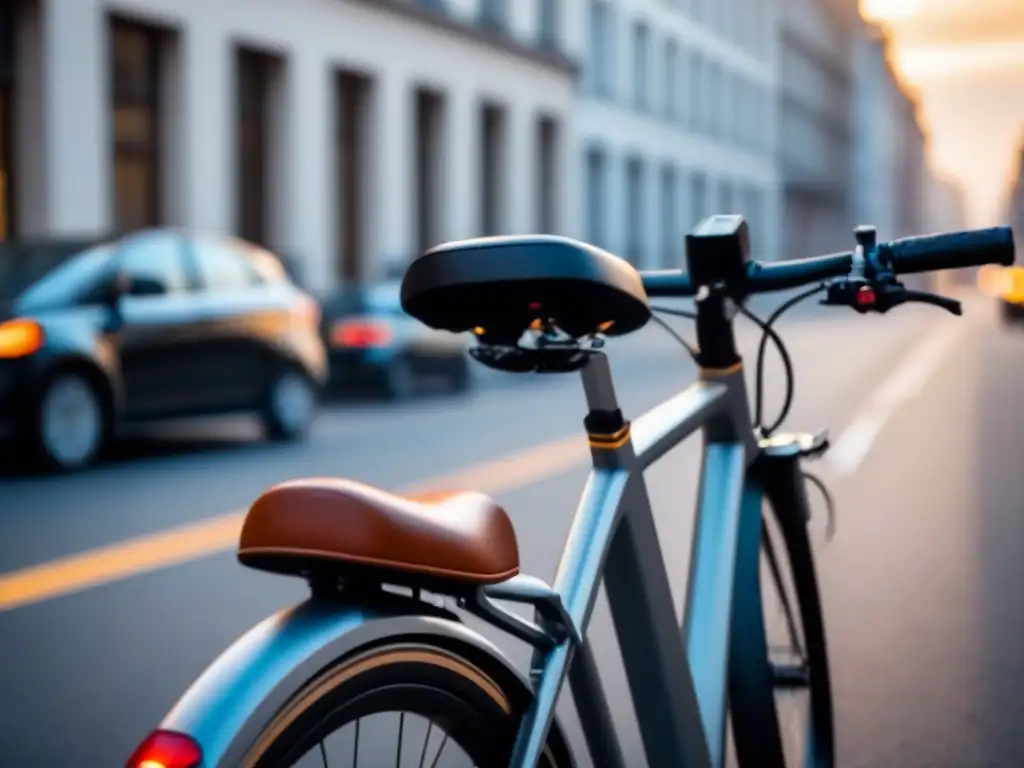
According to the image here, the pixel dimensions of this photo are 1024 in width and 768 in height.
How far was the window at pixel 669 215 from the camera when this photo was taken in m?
53.0

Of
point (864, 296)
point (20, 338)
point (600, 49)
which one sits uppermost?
point (600, 49)

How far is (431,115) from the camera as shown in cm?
3441

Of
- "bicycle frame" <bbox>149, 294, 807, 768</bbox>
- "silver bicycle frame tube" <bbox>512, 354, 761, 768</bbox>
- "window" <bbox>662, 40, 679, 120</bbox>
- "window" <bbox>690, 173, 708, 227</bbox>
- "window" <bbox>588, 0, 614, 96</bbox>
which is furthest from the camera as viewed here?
"window" <bbox>690, 173, 708, 227</bbox>

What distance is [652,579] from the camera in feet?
8.79

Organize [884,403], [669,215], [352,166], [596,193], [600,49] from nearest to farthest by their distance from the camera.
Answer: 1. [884,403]
2. [352,166]
3. [600,49]
4. [596,193]
5. [669,215]

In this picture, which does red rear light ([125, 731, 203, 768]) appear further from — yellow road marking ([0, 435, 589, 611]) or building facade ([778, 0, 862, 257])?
building facade ([778, 0, 862, 257])

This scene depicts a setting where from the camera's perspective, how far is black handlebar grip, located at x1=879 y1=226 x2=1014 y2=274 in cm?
274

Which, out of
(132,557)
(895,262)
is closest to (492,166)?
(132,557)

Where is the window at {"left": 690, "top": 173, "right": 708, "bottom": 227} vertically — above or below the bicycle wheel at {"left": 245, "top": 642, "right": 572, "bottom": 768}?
above

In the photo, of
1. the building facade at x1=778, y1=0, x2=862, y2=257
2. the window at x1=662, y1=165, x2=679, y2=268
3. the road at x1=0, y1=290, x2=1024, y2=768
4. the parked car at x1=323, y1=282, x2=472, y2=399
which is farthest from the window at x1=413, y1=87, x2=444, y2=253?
the building facade at x1=778, y1=0, x2=862, y2=257

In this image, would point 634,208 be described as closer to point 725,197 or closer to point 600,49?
point 600,49

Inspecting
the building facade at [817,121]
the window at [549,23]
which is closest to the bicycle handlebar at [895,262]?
the window at [549,23]

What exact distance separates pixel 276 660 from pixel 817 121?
3436 inches

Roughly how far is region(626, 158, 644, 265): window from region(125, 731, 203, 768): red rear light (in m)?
47.1
